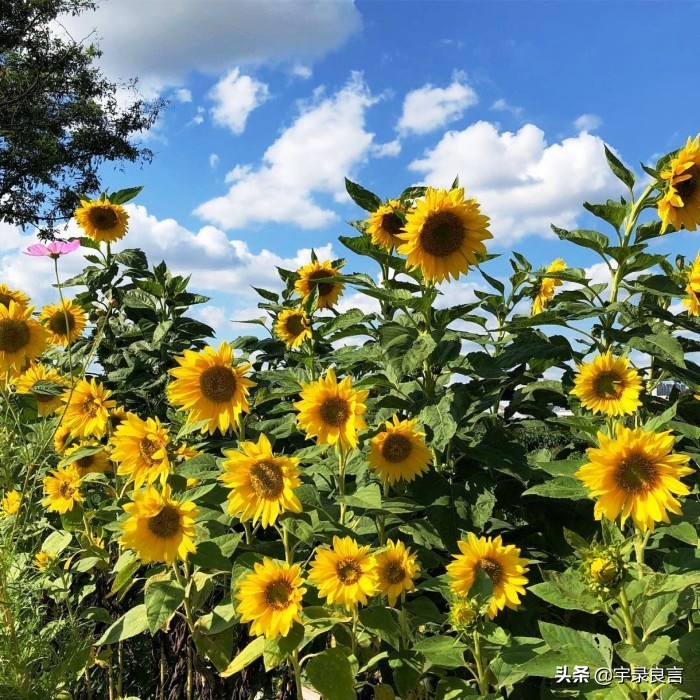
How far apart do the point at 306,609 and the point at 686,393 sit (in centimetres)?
147

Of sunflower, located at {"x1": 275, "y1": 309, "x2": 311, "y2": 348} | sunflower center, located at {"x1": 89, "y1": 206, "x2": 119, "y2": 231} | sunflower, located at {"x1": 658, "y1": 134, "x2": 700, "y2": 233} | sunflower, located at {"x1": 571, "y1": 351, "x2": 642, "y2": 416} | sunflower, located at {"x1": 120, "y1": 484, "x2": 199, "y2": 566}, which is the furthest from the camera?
sunflower center, located at {"x1": 89, "y1": 206, "x2": 119, "y2": 231}

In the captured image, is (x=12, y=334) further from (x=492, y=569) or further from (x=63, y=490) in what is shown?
(x=492, y=569)

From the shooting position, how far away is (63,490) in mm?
2400

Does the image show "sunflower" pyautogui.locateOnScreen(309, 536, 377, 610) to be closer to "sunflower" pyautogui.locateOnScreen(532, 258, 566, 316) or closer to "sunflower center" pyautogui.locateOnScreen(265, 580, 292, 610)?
"sunflower center" pyautogui.locateOnScreen(265, 580, 292, 610)

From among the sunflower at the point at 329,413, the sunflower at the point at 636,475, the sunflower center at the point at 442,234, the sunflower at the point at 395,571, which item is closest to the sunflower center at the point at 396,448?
the sunflower at the point at 329,413

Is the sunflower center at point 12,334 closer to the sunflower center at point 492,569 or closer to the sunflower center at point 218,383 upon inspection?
the sunflower center at point 218,383

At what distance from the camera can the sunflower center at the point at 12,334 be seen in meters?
2.47

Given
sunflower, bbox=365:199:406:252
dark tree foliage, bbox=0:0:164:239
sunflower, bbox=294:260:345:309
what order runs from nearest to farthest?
1. sunflower, bbox=365:199:406:252
2. sunflower, bbox=294:260:345:309
3. dark tree foliage, bbox=0:0:164:239

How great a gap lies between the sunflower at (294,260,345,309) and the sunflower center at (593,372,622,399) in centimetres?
135

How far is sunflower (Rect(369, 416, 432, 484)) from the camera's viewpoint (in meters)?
1.93

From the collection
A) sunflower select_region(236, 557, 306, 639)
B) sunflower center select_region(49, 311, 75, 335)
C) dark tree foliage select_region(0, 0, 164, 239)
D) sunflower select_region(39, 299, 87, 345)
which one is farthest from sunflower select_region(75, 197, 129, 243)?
dark tree foliage select_region(0, 0, 164, 239)

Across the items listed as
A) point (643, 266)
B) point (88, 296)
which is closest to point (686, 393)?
point (643, 266)

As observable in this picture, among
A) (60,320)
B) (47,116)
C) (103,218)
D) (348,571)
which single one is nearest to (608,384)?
(348,571)

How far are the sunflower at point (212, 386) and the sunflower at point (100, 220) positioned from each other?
1.99 m
